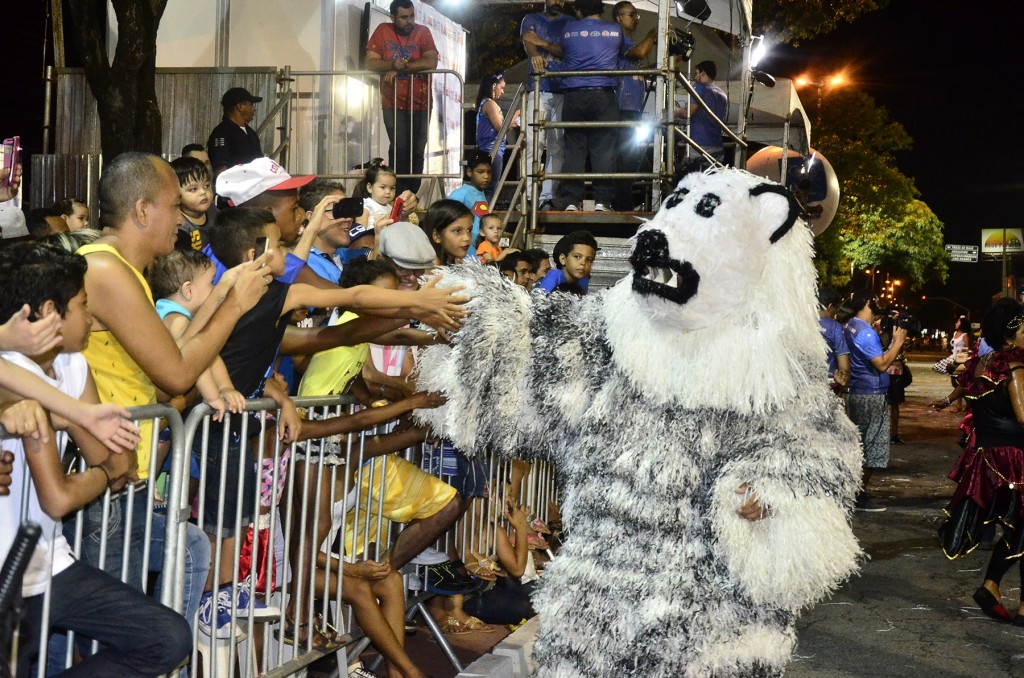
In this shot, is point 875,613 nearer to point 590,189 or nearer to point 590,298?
point 590,298

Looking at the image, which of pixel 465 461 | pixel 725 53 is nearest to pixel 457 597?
pixel 465 461

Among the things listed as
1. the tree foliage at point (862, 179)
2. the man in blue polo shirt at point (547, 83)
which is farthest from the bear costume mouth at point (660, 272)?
the tree foliage at point (862, 179)

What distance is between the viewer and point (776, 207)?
10.6 ft

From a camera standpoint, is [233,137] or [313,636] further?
[233,137]

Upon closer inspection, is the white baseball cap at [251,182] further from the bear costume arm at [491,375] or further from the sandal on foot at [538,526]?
the sandal on foot at [538,526]

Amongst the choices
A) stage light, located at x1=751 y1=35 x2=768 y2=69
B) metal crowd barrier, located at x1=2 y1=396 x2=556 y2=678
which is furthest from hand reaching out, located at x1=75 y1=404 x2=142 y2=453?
stage light, located at x1=751 y1=35 x2=768 y2=69

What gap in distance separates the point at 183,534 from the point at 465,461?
187 cm

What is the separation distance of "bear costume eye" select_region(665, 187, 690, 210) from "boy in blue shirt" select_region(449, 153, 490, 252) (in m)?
4.84

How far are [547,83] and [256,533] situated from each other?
261 inches

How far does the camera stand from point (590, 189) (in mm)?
10102

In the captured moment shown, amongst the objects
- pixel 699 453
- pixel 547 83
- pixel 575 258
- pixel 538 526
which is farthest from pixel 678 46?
pixel 699 453

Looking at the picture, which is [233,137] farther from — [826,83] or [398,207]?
[826,83]

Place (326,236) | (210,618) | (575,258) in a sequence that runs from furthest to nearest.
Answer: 1. (575,258)
2. (326,236)
3. (210,618)

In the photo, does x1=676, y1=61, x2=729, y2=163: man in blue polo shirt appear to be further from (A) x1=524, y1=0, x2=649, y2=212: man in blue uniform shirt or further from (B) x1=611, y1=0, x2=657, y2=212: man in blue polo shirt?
(A) x1=524, y1=0, x2=649, y2=212: man in blue uniform shirt
